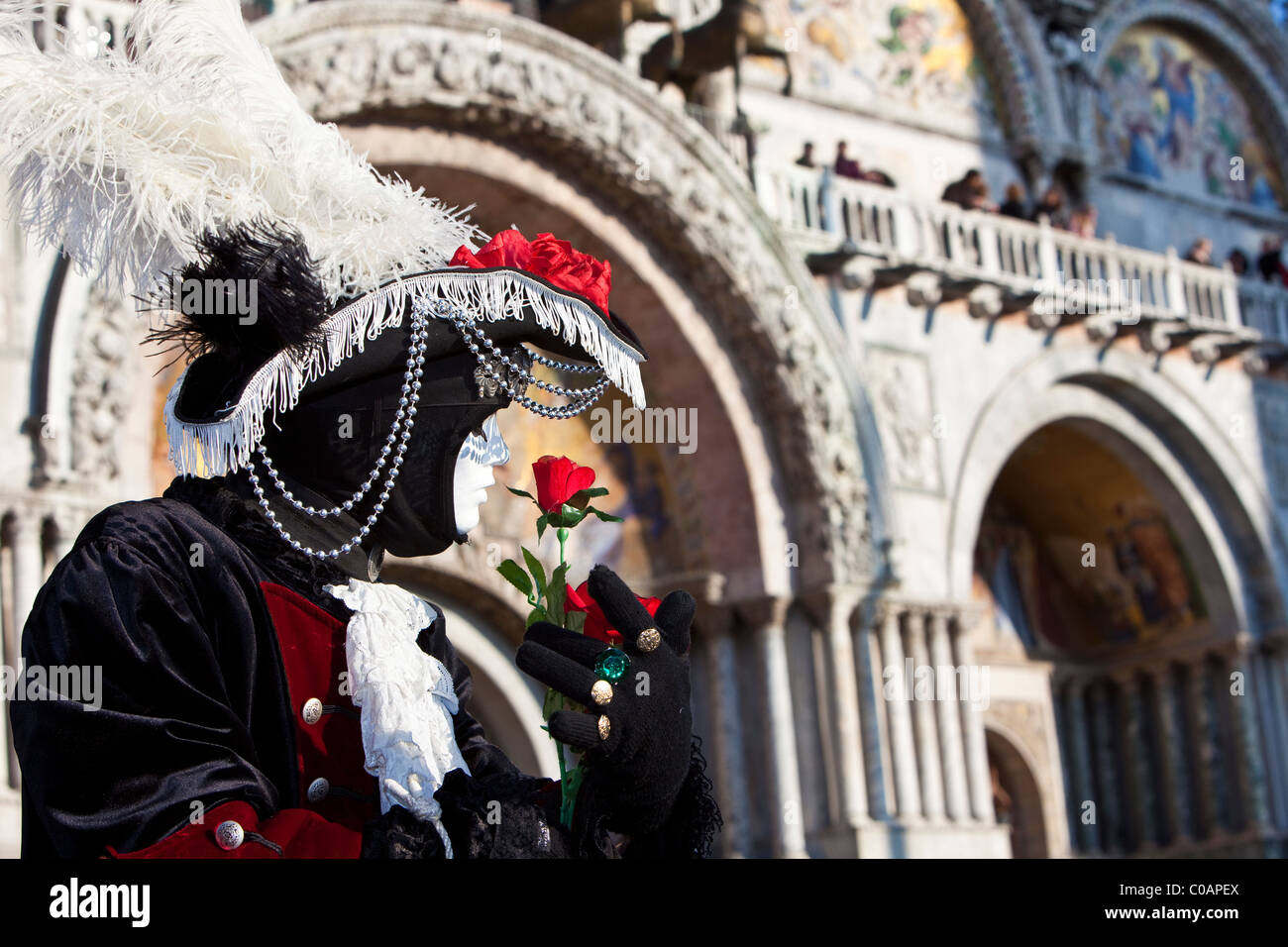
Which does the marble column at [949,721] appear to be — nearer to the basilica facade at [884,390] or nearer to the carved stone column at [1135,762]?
the basilica facade at [884,390]

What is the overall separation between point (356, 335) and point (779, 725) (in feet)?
28.9

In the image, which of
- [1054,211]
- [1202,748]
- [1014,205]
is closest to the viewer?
[1014,205]

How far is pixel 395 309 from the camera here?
2.43 meters

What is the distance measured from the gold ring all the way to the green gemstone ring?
1.3 inches

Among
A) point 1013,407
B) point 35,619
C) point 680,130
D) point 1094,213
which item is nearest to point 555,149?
point 680,130

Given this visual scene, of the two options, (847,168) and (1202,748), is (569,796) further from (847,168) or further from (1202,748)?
(1202,748)

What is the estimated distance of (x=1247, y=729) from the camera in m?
14.5

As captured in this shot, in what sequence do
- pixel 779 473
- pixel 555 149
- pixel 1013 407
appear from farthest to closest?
pixel 1013 407 < pixel 779 473 < pixel 555 149

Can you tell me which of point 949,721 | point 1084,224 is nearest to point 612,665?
point 949,721

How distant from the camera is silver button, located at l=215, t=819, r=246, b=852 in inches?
78.2

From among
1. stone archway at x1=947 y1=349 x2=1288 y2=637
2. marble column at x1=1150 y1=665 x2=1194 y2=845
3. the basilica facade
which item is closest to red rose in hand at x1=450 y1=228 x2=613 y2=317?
the basilica facade

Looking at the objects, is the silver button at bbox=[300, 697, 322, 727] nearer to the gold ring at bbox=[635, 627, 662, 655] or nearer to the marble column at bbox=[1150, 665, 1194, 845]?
the gold ring at bbox=[635, 627, 662, 655]
